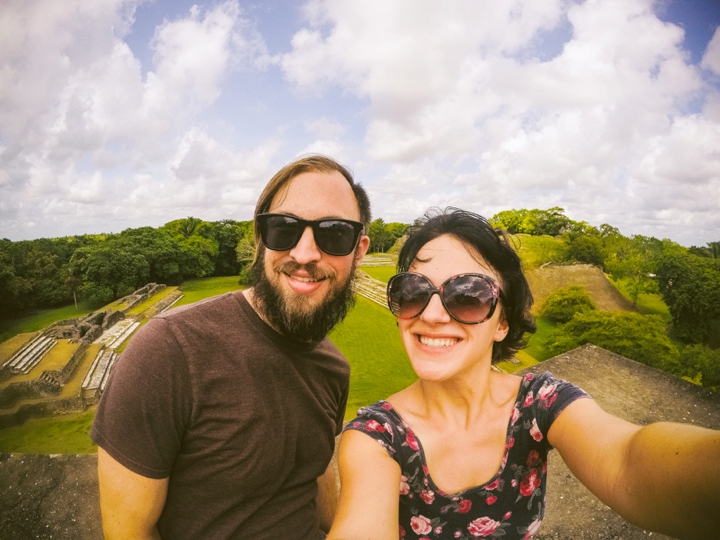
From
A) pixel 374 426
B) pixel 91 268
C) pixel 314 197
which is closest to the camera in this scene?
pixel 374 426

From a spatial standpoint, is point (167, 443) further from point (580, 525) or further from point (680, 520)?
point (580, 525)

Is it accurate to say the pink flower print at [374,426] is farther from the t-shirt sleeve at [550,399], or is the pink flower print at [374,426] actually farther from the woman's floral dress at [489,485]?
the t-shirt sleeve at [550,399]

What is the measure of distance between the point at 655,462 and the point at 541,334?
3138cm

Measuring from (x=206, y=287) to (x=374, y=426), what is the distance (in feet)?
189

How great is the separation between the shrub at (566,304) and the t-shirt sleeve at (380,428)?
110 feet

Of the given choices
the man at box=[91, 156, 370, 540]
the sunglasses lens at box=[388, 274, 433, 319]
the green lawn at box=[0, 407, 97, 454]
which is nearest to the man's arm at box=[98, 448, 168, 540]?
the man at box=[91, 156, 370, 540]

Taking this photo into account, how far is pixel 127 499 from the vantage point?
6.66 feet

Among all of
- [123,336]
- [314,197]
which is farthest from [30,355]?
[314,197]

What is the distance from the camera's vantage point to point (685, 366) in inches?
709

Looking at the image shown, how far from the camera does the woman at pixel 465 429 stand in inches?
71.6

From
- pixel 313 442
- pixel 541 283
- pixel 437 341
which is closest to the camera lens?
pixel 437 341

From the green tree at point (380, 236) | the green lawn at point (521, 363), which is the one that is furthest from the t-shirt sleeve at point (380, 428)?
the green tree at point (380, 236)

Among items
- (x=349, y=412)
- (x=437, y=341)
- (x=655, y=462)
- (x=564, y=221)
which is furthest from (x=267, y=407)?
(x=564, y=221)

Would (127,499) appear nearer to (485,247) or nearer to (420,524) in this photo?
(420,524)
